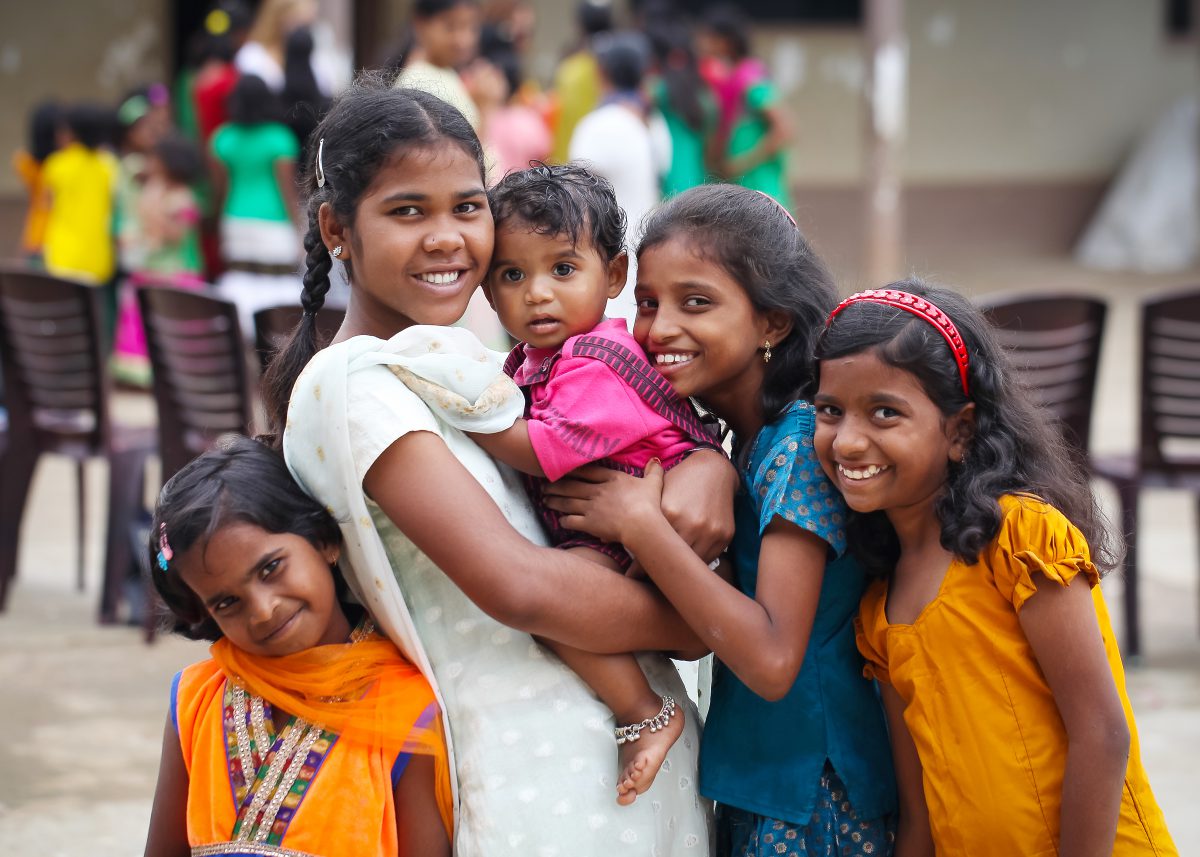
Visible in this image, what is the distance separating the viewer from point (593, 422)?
194 centimetres

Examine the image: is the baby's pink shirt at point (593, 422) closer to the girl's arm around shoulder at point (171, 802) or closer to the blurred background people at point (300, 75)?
the girl's arm around shoulder at point (171, 802)

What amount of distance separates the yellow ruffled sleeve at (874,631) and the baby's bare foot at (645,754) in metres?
0.29

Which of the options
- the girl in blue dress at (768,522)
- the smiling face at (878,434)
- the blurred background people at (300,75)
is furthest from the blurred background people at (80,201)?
the smiling face at (878,434)

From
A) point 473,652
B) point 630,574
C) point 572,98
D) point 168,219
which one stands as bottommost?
point 473,652

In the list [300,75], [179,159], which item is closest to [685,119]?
[300,75]

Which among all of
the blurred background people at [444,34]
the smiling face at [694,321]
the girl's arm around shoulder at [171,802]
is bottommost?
the girl's arm around shoulder at [171,802]

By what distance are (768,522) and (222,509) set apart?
2.36 feet

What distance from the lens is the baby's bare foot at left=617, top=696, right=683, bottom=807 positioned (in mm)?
Result: 1912

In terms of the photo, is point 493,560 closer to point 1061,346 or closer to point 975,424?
point 975,424

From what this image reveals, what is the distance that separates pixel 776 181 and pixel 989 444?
19.7 feet

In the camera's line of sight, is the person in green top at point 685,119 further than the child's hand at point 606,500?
Yes

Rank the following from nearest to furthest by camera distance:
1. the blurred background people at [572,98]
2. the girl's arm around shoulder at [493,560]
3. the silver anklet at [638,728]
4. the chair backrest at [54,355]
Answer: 1. the girl's arm around shoulder at [493,560]
2. the silver anklet at [638,728]
3. the chair backrest at [54,355]
4. the blurred background people at [572,98]

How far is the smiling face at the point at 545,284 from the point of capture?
2.10 meters

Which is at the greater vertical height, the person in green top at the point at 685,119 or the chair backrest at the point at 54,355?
the person in green top at the point at 685,119
